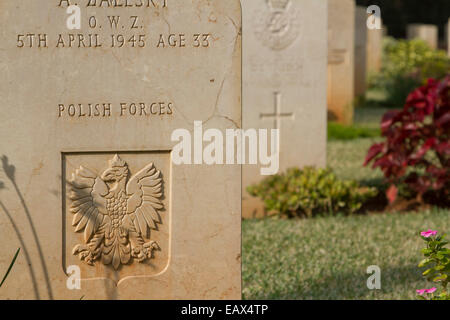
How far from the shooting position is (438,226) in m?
5.61

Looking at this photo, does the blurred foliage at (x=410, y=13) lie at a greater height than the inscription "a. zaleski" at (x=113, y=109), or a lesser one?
greater

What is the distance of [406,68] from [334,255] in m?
13.5

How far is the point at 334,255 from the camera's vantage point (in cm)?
497

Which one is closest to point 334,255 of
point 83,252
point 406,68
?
point 83,252

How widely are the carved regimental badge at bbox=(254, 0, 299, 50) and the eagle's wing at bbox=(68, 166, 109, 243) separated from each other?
3.17 m

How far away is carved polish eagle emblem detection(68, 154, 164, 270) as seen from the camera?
135 inches

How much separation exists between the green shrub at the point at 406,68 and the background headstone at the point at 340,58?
1301 millimetres

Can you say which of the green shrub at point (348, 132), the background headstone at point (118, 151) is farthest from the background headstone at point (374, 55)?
the background headstone at point (118, 151)

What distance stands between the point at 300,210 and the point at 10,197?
129 inches

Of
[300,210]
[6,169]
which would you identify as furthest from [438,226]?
[6,169]

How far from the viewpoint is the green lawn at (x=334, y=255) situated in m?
4.29

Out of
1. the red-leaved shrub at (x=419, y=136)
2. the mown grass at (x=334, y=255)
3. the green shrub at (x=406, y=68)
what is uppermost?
the green shrub at (x=406, y=68)

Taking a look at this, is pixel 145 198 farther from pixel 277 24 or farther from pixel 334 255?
pixel 277 24

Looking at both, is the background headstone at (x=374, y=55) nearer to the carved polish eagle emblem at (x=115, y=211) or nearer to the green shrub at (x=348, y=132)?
the green shrub at (x=348, y=132)
